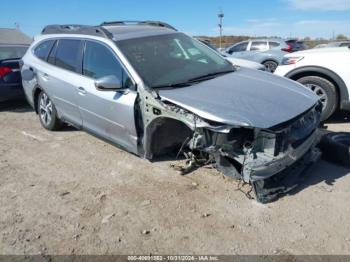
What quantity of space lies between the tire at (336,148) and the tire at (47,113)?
430 centimetres

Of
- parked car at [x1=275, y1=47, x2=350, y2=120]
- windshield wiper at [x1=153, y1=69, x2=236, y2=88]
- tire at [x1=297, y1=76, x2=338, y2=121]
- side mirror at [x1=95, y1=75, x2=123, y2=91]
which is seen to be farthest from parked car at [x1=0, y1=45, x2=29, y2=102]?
tire at [x1=297, y1=76, x2=338, y2=121]

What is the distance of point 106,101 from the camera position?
4.68 metres

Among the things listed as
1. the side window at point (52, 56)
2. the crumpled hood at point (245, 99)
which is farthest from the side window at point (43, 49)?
the crumpled hood at point (245, 99)

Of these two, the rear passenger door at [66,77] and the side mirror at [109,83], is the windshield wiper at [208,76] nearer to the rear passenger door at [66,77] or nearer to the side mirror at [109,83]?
the side mirror at [109,83]

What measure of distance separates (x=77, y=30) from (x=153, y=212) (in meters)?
3.34

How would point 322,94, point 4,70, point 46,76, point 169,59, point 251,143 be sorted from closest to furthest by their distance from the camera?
point 251,143, point 169,59, point 46,76, point 322,94, point 4,70

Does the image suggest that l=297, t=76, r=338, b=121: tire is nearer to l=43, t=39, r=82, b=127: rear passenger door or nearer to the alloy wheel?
the alloy wheel

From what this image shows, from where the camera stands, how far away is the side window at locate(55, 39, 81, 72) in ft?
17.6

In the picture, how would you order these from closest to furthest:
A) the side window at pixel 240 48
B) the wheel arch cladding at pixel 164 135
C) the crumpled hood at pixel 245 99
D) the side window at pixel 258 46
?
1. the crumpled hood at pixel 245 99
2. the wheel arch cladding at pixel 164 135
3. the side window at pixel 258 46
4. the side window at pixel 240 48

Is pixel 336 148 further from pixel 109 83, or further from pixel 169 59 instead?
pixel 109 83

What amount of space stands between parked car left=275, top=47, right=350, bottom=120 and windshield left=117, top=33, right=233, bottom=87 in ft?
5.87

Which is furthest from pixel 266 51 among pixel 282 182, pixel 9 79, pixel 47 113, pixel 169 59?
pixel 282 182

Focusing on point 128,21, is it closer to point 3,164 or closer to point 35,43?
point 35,43

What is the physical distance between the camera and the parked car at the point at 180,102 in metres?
3.66
